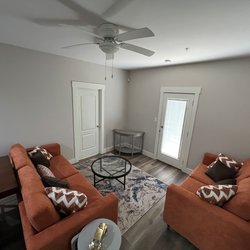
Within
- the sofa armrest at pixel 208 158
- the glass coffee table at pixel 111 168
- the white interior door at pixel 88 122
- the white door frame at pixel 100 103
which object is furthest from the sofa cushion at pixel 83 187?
the sofa armrest at pixel 208 158

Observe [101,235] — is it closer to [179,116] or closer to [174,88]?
[179,116]

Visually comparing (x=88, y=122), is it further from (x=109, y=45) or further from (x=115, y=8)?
(x=115, y=8)

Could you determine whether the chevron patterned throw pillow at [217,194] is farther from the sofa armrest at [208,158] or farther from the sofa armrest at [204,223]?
the sofa armrest at [208,158]

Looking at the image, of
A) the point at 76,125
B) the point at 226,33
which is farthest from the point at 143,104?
the point at 226,33

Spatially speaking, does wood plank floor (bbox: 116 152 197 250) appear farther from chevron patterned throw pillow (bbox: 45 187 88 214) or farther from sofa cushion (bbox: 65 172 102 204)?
chevron patterned throw pillow (bbox: 45 187 88 214)

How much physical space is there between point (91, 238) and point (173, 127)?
3.08 m

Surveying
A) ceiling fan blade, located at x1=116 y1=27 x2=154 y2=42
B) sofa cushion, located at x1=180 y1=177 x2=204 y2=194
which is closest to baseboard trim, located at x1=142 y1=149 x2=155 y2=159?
sofa cushion, located at x1=180 y1=177 x2=204 y2=194

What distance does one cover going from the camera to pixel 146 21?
1.48m

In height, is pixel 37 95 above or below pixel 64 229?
above

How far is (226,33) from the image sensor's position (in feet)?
5.37

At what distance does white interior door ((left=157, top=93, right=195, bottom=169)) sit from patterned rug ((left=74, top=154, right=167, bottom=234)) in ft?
2.98

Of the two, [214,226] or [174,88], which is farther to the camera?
[174,88]

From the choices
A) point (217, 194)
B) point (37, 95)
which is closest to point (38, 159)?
point (37, 95)

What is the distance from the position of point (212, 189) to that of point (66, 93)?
327cm
